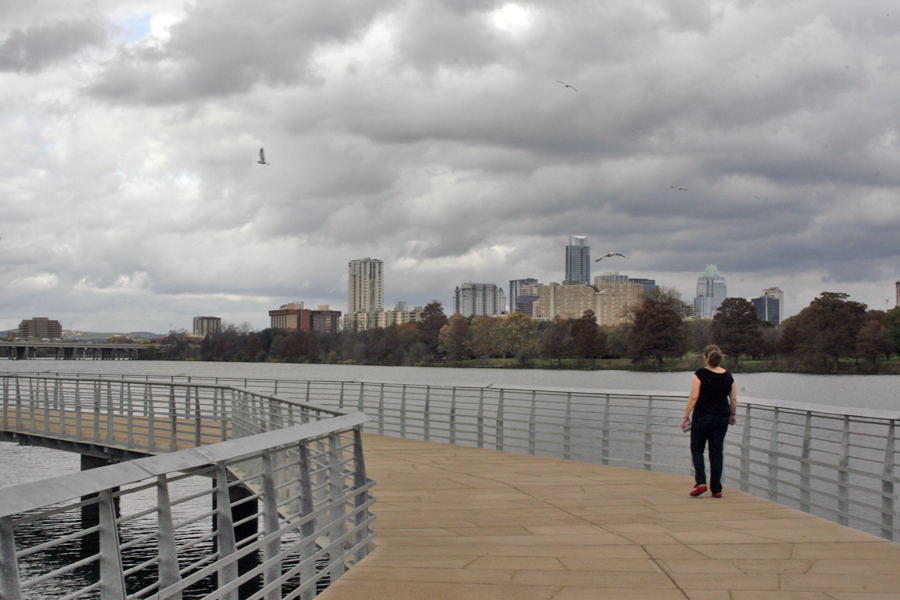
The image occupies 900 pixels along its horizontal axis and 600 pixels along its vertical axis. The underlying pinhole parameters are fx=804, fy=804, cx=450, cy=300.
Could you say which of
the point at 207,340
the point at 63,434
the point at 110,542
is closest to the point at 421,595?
the point at 110,542

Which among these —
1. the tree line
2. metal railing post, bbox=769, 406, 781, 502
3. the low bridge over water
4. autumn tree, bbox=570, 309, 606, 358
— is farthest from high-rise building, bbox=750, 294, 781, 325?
metal railing post, bbox=769, 406, 781, 502

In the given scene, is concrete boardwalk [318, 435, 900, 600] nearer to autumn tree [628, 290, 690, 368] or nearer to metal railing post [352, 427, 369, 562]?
metal railing post [352, 427, 369, 562]

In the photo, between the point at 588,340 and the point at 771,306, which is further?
the point at 771,306

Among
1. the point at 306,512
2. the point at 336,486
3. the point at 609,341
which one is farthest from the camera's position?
the point at 609,341

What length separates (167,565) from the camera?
11.0ft

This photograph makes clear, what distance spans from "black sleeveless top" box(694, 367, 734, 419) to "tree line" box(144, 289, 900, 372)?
229 feet

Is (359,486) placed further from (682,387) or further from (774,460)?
(682,387)

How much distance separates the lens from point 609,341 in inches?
3627

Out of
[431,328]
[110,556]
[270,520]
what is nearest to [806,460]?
[270,520]

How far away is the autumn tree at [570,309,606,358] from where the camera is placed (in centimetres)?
9269

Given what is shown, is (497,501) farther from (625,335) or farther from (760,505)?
(625,335)

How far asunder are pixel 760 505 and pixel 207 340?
408 feet

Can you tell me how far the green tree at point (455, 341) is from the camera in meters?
105

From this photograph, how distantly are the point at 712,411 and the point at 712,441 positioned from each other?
325mm
